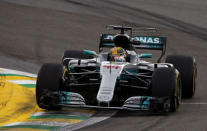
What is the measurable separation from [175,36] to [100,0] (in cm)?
634

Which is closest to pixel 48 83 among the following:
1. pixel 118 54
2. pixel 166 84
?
pixel 118 54

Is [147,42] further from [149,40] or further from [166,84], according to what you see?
[166,84]

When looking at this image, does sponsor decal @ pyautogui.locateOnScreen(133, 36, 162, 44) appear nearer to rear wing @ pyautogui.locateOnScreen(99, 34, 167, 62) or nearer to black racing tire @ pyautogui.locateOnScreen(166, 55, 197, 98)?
rear wing @ pyautogui.locateOnScreen(99, 34, 167, 62)

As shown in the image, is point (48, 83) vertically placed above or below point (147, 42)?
below

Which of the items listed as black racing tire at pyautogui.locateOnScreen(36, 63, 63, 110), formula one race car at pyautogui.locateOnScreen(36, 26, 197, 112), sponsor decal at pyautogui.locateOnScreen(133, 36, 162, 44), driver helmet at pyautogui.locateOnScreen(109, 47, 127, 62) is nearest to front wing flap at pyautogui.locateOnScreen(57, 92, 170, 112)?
formula one race car at pyautogui.locateOnScreen(36, 26, 197, 112)

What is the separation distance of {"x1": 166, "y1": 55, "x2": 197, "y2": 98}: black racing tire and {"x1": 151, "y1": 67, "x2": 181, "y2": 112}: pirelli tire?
1.83 m

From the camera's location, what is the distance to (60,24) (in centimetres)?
2439

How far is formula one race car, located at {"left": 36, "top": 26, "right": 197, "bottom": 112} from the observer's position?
12.3 metres

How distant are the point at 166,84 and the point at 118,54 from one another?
6.01 feet

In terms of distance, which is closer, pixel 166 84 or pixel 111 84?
pixel 166 84

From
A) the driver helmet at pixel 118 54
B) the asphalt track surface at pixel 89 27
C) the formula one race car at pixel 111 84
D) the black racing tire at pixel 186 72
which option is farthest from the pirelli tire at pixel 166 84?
the black racing tire at pixel 186 72

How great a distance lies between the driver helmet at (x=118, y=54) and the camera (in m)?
13.7

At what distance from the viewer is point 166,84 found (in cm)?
1236

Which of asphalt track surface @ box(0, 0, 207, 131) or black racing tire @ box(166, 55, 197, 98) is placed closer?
black racing tire @ box(166, 55, 197, 98)
